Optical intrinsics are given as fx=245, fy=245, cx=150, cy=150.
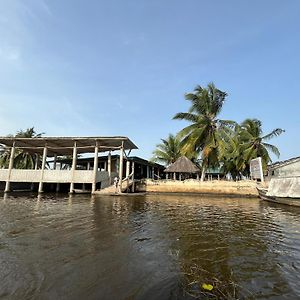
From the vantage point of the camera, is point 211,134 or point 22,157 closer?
point 211,134

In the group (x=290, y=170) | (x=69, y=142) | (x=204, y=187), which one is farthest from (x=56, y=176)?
(x=290, y=170)

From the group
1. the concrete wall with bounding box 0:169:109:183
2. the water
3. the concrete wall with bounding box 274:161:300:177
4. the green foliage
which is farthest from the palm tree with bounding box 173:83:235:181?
the water

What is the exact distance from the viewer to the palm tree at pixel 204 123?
2800 cm

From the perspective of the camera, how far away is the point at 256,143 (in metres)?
31.0

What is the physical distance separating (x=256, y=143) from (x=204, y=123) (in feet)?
26.5

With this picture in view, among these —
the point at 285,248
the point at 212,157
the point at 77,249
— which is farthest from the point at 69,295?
the point at 212,157

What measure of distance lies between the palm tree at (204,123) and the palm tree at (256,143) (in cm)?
501

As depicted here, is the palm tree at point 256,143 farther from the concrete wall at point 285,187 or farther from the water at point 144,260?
the water at point 144,260

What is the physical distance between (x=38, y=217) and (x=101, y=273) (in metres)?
6.97

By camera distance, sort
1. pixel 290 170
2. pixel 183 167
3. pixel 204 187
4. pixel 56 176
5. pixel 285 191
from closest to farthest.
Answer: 1. pixel 285 191
2. pixel 290 170
3. pixel 56 176
4. pixel 204 187
5. pixel 183 167

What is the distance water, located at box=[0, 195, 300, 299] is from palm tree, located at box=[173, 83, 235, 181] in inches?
751

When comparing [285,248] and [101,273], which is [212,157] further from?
[101,273]

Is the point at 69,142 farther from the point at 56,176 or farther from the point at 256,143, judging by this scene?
the point at 256,143

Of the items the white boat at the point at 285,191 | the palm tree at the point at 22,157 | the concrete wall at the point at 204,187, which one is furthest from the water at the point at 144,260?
the palm tree at the point at 22,157
